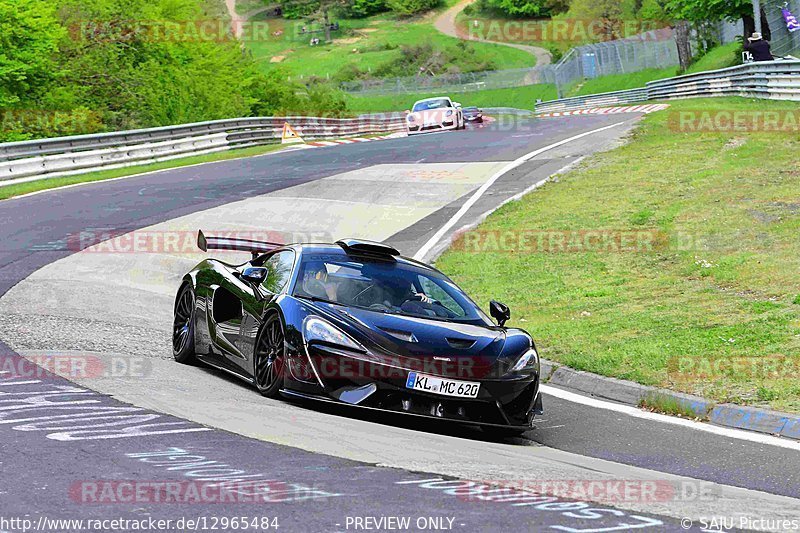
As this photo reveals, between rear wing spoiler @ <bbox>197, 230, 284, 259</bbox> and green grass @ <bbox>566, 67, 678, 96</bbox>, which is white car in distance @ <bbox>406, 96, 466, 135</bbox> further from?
rear wing spoiler @ <bbox>197, 230, 284, 259</bbox>

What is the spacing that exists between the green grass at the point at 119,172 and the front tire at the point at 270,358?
16238mm

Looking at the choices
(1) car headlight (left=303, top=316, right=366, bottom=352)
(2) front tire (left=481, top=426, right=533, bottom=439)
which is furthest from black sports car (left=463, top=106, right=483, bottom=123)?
(1) car headlight (left=303, top=316, right=366, bottom=352)

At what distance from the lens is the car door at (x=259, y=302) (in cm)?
946

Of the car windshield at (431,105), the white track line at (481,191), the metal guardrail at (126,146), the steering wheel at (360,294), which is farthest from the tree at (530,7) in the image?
the steering wheel at (360,294)

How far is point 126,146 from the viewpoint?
1267 inches

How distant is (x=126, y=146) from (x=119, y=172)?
224 cm

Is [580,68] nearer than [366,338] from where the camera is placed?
No

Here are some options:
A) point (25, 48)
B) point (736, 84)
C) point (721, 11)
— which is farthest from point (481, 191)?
point (721, 11)

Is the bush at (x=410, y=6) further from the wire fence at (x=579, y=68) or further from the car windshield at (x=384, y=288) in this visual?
the car windshield at (x=384, y=288)

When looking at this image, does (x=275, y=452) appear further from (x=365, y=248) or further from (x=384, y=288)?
(x=365, y=248)

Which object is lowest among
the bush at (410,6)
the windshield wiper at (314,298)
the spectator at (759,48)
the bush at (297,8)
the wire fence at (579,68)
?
the windshield wiper at (314,298)

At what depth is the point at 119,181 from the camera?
88.6ft

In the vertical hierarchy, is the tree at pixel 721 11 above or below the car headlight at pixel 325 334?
above

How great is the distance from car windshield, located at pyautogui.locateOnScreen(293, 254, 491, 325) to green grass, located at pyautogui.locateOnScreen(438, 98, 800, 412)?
1848mm
